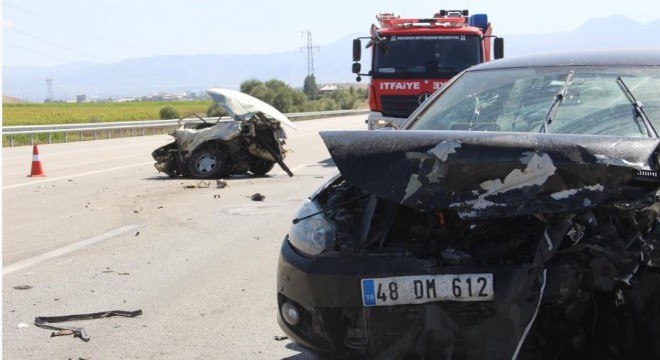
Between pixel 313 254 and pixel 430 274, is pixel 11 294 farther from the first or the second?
pixel 430 274

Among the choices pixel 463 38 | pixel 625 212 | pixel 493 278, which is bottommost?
pixel 493 278

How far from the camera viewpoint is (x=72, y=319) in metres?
5.79

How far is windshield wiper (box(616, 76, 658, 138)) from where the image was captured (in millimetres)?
4379

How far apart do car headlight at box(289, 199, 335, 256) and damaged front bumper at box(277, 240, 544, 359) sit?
3.7 inches

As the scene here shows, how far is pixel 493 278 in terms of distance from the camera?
11.5 feet

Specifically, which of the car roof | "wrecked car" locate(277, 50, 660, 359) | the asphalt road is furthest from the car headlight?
the car roof

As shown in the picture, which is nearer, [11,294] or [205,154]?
[11,294]

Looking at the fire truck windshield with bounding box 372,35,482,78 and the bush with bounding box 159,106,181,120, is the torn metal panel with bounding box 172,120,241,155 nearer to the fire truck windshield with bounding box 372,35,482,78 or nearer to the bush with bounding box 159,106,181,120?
the fire truck windshield with bounding box 372,35,482,78

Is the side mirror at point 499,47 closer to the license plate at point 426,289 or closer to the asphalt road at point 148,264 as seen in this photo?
the asphalt road at point 148,264

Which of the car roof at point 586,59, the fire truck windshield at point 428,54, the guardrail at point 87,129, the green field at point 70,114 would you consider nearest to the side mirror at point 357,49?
the fire truck windshield at point 428,54

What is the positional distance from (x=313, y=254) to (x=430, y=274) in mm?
642

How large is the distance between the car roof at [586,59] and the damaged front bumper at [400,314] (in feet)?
7.18

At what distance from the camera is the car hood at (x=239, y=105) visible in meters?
14.6

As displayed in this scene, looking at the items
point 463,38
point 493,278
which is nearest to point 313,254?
point 493,278
